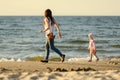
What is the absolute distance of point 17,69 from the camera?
1195cm

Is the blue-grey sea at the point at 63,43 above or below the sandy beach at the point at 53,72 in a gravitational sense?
above

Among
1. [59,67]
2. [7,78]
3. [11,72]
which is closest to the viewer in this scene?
[7,78]

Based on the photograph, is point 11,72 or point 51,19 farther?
point 51,19

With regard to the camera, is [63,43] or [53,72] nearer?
[53,72]

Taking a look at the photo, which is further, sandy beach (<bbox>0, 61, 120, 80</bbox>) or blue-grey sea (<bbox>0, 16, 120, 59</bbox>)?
blue-grey sea (<bbox>0, 16, 120, 59</bbox>)

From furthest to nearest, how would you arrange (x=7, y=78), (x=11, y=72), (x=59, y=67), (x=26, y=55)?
1. (x=26, y=55)
2. (x=59, y=67)
3. (x=11, y=72)
4. (x=7, y=78)

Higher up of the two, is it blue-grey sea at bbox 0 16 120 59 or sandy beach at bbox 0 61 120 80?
blue-grey sea at bbox 0 16 120 59

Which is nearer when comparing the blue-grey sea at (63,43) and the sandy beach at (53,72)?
the sandy beach at (53,72)

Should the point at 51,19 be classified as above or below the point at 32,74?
above

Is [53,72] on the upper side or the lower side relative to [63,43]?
lower

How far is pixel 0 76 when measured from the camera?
34.6ft

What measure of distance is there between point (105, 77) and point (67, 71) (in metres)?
1.42
